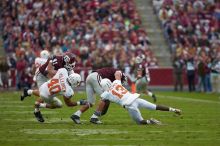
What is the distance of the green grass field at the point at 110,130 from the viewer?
11.0m

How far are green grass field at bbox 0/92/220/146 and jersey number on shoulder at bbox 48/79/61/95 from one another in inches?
24.4

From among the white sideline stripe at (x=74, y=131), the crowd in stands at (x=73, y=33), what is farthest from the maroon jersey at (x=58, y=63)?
the crowd in stands at (x=73, y=33)

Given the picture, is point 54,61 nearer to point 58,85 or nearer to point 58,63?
point 58,63

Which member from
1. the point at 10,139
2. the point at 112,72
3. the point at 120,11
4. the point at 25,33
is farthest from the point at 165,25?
the point at 10,139

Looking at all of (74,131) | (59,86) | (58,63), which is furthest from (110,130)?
(58,63)

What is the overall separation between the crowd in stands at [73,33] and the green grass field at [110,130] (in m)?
12.3

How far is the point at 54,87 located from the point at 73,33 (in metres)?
16.8

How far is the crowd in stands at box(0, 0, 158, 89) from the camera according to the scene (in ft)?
96.3

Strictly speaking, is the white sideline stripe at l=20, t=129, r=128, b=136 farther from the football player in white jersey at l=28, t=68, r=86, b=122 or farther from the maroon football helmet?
the maroon football helmet

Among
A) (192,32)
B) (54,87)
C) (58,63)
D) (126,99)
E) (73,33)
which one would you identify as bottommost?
(126,99)

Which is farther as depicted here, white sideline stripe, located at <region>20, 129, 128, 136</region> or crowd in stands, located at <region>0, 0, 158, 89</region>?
crowd in stands, located at <region>0, 0, 158, 89</region>

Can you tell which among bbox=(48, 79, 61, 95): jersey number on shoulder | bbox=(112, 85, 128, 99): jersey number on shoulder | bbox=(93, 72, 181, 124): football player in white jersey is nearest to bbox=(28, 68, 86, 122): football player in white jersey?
bbox=(48, 79, 61, 95): jersey number on shoulder

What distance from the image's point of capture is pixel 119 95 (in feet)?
43.5

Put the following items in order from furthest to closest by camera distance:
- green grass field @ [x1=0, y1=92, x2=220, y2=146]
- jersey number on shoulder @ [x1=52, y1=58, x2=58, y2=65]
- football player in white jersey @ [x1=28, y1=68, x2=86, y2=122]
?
jersey number on shoulder @ [x1=52, y1=58, x2=58, y2=65] → football player in white jersey @ [x1=28, y1=68, x2=86, y2=122] → green grass field @ [x1=0, y1=92, x2=220, y2=146]
